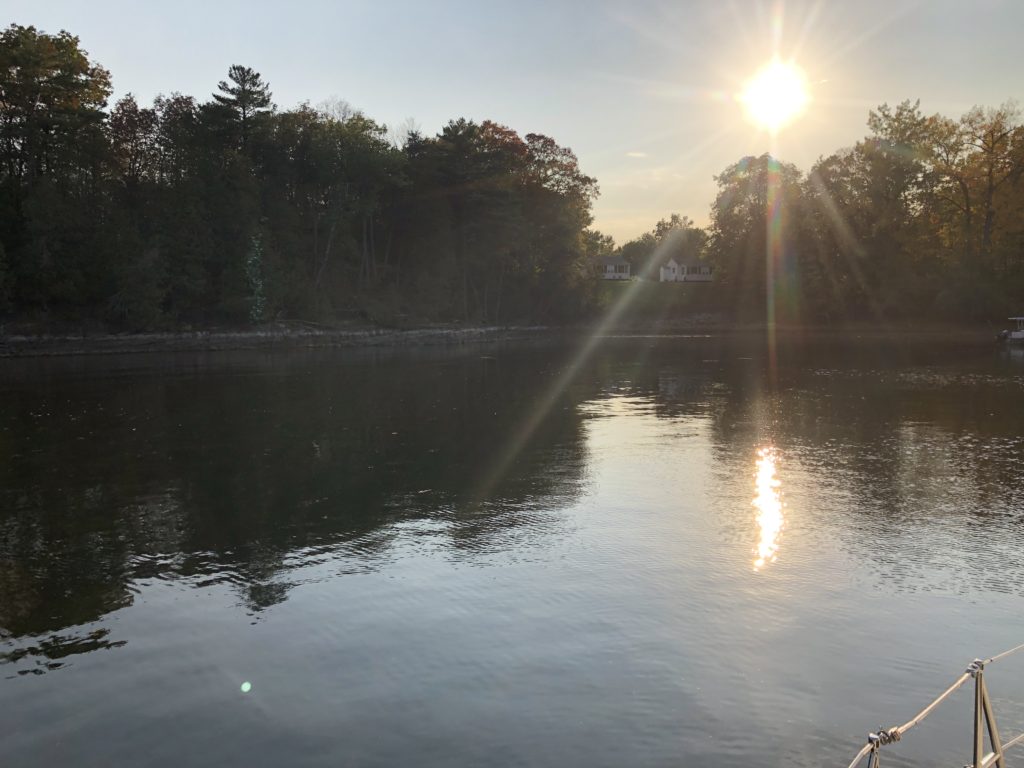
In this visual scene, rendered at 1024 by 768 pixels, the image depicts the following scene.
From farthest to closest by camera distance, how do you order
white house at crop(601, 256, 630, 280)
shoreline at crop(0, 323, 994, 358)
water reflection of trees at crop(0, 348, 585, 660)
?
white house at crop(601, 256, 630, 280)
shoreline at crop(0, 323, 994, 358)
water reflection of trees at crop(0, 348, 585, 660)

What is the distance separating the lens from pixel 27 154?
55719 mm

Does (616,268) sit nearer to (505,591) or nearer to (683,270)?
(683,270)

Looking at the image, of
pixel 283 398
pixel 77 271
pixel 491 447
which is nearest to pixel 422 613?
pixel 491 447

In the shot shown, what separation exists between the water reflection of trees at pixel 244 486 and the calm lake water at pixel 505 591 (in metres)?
0.09

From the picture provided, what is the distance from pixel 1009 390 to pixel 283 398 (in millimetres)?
26657

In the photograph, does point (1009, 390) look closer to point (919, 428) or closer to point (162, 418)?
point (919, 428)

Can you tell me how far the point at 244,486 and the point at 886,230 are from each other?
81.9 metres

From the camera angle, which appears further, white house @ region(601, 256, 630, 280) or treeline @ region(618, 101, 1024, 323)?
white house @ region(601, 256, 630, 280)

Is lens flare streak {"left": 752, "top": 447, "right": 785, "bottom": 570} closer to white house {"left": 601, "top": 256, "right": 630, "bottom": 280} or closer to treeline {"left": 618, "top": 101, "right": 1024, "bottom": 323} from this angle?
treeline {"left": 618, "top": 101, "right": 1024, "bottom": 323}

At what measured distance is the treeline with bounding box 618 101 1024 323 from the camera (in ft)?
245

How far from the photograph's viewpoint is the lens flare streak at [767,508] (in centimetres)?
1034

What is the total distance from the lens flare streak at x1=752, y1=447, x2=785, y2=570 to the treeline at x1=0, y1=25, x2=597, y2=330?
49432mm

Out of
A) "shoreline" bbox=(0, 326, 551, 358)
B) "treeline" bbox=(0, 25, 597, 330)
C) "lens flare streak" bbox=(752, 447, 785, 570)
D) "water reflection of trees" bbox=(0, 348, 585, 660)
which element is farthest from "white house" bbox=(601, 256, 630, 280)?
"lens flare streak" bbox=(752, 447, 785, 570)

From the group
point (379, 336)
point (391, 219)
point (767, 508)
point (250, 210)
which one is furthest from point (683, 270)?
point (767, 508)
